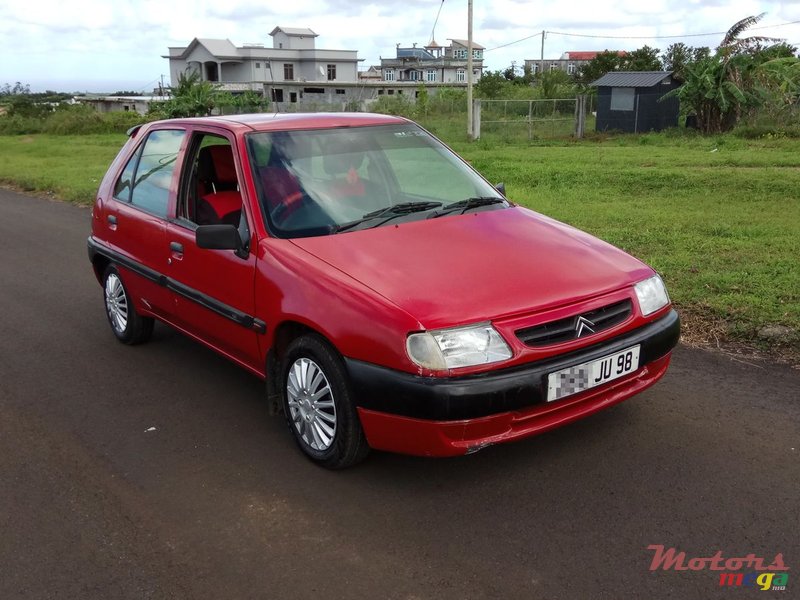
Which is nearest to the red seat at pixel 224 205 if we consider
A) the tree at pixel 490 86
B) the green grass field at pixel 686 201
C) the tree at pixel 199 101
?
the green grass field at pixel 686 201

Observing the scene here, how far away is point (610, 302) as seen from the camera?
346cm

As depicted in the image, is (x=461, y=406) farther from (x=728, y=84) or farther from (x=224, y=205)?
(x=728, y=84)

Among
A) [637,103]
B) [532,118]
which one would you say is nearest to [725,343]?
[532,118]

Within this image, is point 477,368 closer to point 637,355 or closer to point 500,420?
point 500,420

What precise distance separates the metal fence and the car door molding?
20.2m

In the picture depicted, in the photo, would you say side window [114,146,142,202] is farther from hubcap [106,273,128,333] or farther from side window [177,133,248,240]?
side window [177,133,248,240]

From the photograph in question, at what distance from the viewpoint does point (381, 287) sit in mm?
3324

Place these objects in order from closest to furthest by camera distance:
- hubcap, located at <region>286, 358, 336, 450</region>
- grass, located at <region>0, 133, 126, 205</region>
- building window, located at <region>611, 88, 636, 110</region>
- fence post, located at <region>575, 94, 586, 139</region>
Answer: hubcap, located at <region>286, 358, 336, 450</region> < grass, located at <region>0, 133, 126, 205</region> < fence post, located at <region>575, 94, 586, 139</region> < building window, located at <region>611, 88, 636, 110</region>

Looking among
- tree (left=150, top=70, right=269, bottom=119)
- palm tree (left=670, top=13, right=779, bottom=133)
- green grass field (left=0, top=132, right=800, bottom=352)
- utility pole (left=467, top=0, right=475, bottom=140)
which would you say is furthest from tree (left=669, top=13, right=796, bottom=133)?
tree (left=150, top=70, right=269, bottom=119)

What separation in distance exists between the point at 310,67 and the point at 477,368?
86.2m

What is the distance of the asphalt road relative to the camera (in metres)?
2.87

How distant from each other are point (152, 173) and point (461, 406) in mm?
3140

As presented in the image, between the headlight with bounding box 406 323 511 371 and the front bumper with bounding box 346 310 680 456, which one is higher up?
the headlight with bounding box 406 323 511 371

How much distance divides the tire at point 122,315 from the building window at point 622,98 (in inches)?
921
